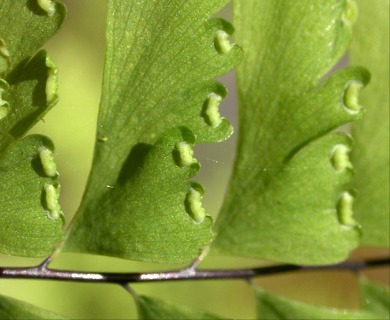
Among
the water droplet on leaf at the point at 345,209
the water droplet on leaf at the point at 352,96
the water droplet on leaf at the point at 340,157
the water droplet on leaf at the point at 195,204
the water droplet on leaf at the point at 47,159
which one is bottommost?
the water droplet on leaf at the point at 47,159

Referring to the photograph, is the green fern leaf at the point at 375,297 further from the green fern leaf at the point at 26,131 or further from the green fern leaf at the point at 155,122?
the green fern leaf at the point at 26,131

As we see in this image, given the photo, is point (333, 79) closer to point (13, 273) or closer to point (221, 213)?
point (221, 213)

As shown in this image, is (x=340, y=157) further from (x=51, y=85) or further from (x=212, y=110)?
(x=51, y=85)

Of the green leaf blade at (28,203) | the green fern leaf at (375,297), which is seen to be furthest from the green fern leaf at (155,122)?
the green fern leaf at (375,297)

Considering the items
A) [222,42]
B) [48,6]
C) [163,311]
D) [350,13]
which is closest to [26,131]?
[48,6]

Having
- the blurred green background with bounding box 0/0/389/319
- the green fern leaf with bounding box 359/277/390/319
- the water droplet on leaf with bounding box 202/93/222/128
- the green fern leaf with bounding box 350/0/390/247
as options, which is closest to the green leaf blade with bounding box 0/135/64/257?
the water droplet on leaf with bounding box 202/93/222/128

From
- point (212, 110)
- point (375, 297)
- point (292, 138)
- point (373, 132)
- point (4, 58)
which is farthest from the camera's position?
point (375, 297)

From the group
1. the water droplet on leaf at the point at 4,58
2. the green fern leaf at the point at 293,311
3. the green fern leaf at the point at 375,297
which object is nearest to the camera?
→ the water droplet on leaf at the point at 4,58
